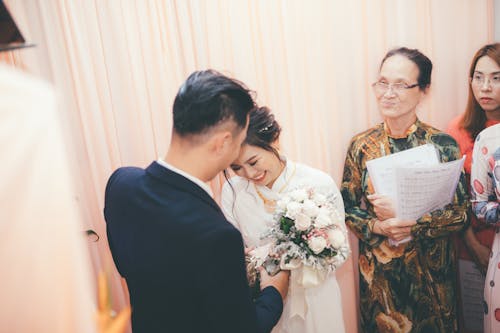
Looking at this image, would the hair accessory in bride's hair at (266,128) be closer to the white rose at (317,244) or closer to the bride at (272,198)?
the bride at (272,198)

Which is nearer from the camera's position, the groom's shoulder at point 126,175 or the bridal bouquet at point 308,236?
the groom's shoulder at point 126,175

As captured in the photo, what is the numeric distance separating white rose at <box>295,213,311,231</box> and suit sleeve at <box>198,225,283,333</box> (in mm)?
528

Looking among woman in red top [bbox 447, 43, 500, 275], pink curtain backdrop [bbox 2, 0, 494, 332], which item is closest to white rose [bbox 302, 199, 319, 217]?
pink curtain backdrop [bbox 2, 0, 494, 332]

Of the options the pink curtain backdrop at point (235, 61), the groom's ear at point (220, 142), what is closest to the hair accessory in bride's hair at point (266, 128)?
the pink curtain backdrop at point (235, 61)

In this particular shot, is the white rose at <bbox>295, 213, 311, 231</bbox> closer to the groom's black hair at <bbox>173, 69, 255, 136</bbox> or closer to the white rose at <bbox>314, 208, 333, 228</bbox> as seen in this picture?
the white rose at <bbox>314, 208, 333, 228</bbox>

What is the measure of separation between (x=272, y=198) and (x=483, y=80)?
1.28 metres

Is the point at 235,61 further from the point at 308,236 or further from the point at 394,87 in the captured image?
the point at 308,236

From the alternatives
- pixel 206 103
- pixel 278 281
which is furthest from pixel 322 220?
pixel 206 103

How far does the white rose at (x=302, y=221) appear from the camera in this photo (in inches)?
60.6

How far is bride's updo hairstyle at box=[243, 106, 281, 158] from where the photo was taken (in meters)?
1.70

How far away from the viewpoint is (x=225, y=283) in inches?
39.5

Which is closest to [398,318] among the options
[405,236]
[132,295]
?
[405,236]

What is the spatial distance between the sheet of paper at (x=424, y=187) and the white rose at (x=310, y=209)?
0.53 metres

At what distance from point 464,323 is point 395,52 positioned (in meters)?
1.78
